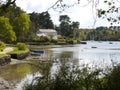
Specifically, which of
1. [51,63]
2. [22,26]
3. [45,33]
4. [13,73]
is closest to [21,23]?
[22,26]

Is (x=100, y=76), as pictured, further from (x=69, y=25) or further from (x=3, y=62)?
(x=69, y=25)

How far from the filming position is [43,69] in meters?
10.6

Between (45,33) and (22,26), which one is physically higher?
(22,26)

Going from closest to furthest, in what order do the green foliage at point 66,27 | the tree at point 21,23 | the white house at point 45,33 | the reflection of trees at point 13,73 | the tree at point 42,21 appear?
the reflection of trees at point 13,73
the tree at point 21,23
the white house at point 45,33
the tree at point 42,21
the green foliage at point 66,27

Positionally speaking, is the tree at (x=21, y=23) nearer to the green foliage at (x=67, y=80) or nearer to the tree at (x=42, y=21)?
A: the tree at (x=42, y=21)

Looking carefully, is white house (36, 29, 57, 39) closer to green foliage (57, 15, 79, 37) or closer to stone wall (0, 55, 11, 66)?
green foliage (57, 15, 79, 37)

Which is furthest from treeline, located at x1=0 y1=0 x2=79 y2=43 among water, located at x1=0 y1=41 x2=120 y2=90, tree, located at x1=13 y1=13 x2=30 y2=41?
water, located at x1=0 y1=41 x2=120 y2=90

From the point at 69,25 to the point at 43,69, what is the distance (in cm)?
15489

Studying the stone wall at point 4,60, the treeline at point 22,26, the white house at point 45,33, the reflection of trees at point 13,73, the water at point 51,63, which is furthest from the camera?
the white house at point 45,33

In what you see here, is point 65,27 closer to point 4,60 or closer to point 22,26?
point 22,26

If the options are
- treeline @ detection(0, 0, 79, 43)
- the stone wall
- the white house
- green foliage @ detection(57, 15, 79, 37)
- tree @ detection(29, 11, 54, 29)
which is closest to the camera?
the stone wall

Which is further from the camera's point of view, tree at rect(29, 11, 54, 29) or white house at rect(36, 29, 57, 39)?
tree at rect(29, 11, 54, 29)

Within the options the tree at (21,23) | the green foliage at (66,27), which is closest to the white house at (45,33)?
the green foliage at (66,27)

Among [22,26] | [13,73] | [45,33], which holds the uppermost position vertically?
[22,26]
